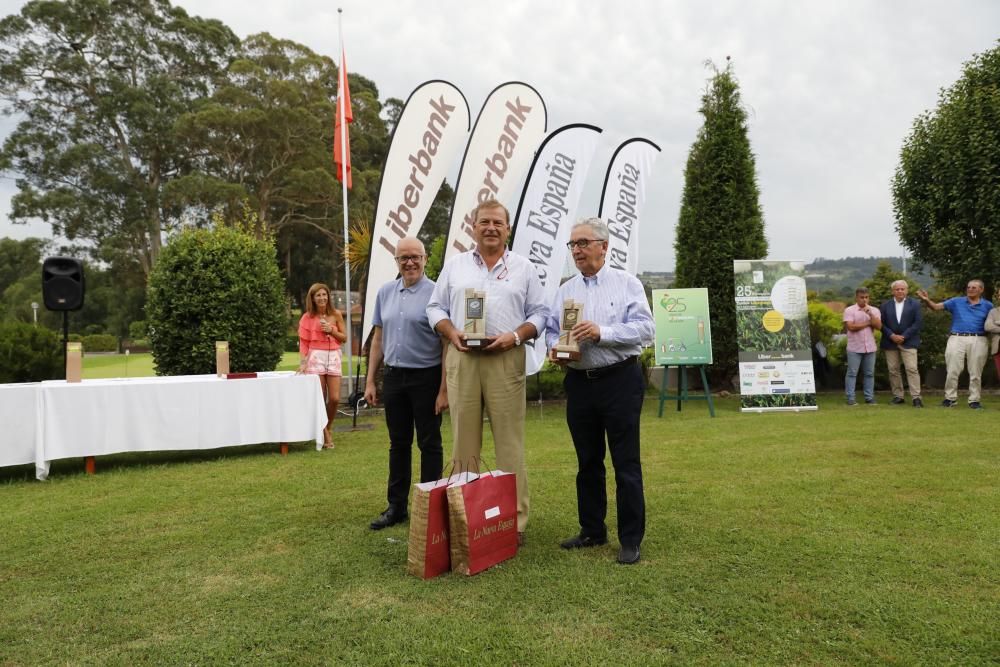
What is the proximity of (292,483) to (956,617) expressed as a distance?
402cm

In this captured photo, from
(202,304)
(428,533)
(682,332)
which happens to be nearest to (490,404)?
(428,533)

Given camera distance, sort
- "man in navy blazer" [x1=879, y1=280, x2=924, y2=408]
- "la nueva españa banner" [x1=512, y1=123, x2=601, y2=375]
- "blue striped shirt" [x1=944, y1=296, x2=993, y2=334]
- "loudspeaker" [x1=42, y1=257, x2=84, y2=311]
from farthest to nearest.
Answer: "man in navy blazer" [x1=879, y1=280, x2=924, y2=408] < "blue striped shirt" [x1=944, y1=296, x2=993, y2=334] < "la nueva españa banner" [x1=512, y1=123, x2=601, y2=375] < "loudspeaker" [x1=42, y1=257, x2=84, y2=311]

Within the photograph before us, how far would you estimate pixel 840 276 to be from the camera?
26.9 metres

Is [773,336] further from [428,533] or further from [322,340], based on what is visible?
[428,533]

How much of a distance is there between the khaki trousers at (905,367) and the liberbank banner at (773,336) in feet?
4.85

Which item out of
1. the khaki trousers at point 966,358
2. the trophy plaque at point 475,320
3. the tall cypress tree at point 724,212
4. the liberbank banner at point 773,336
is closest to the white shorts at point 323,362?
the trophy plaque at point 475,320

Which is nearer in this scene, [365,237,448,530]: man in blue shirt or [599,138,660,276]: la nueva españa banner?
[365,237,448,530]: man in blue shirt

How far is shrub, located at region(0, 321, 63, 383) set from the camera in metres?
7.03

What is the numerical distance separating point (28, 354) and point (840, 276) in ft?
89.4

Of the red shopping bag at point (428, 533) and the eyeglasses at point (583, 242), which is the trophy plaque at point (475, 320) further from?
the red shopping bag at point (428, 533)

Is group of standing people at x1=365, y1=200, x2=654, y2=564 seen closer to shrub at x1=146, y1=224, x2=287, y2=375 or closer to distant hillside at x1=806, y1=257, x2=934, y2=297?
shrub at x1=146, y1=224, x2=287, y2=375

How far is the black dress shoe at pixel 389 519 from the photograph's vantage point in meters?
3.73

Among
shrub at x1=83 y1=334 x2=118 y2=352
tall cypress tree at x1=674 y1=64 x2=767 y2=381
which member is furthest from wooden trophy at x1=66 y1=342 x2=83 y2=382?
shrub at x1=83 y1=334 x2=118 y2=352

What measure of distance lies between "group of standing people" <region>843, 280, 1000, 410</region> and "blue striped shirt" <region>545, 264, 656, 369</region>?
724 centimetres
